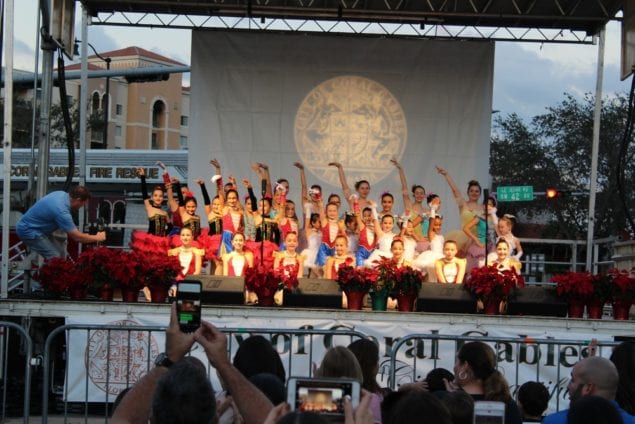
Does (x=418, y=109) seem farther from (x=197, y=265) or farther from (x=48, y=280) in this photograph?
(x=48, y=280)

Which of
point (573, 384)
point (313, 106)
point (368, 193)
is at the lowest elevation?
point (573, 384)

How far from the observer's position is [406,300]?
11.8m

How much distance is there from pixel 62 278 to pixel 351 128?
647 centimetres

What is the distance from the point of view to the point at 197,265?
13.4 metres

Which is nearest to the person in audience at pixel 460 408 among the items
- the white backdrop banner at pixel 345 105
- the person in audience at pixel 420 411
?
the person in audience at pixel 420 411

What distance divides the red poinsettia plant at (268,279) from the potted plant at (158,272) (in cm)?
75

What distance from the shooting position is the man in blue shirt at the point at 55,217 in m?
11.3

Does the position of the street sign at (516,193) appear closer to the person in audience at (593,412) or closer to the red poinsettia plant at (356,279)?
the red poinsettia plant at (356,279)

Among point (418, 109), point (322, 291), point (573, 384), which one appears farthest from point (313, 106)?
point (573, 384)

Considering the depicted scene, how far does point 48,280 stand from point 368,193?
5712 millimetres

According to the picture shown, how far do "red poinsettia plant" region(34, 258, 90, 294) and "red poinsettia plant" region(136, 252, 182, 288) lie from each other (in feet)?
1.86

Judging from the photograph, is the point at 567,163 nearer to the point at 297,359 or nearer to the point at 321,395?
the point at 297,359

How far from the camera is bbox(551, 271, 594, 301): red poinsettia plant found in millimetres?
11598

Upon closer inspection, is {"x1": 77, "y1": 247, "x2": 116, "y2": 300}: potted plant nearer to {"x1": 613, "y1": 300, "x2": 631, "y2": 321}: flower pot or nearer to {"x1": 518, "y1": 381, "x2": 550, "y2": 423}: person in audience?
{"x1": 613, "y1": 300, "x2": 631, "y2": 321}: flower pot
